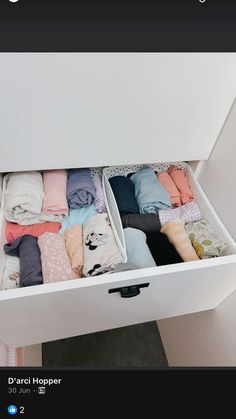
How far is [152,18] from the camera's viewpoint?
0.49 metres

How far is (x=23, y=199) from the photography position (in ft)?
2.51

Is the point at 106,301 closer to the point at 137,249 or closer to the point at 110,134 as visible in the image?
the point at 137,249

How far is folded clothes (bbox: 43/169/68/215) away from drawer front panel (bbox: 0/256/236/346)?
280mm

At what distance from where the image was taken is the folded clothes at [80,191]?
82cm

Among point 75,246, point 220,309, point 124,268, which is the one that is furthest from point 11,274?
point 220,309

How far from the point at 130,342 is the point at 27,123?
116 cm

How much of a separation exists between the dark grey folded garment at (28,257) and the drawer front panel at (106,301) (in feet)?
0.27

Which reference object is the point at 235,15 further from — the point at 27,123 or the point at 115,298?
the point at 115,298

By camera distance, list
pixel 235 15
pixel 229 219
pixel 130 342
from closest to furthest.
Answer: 1. pixel 235 15
2. pixel 229 219
3. pixel 130 342
